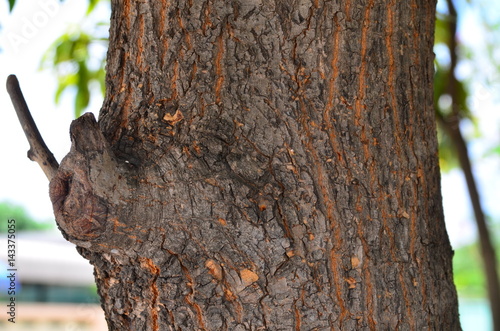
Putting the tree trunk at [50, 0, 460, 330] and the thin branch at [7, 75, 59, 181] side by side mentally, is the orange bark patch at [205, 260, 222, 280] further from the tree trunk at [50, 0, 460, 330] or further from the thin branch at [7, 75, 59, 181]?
A: the thin branch at [7, 75, 59, 181]

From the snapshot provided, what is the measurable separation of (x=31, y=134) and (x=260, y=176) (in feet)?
1.02

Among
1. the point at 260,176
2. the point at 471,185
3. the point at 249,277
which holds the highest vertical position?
the point at 471,185

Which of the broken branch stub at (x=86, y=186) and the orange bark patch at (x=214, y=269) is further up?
the broken branch stub at (x=86, y=186)

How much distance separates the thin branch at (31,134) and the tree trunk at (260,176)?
0.21 ft

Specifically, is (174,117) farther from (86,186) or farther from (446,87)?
(446,87)

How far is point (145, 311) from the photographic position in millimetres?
719

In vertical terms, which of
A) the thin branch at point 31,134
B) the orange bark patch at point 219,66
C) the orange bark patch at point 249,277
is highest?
the orange bark patch at point 219,66

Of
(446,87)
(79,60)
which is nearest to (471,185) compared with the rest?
(446,87)

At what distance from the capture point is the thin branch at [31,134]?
73cm

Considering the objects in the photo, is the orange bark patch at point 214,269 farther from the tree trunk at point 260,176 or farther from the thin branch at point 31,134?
the thin branch at point 31,134

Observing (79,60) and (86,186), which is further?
(79,60)

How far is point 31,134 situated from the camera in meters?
0.74

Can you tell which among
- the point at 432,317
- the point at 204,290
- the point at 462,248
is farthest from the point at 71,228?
the point at 462,248

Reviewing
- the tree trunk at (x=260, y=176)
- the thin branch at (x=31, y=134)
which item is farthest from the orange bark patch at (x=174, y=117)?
the thin branch at (x=31, y=134)
